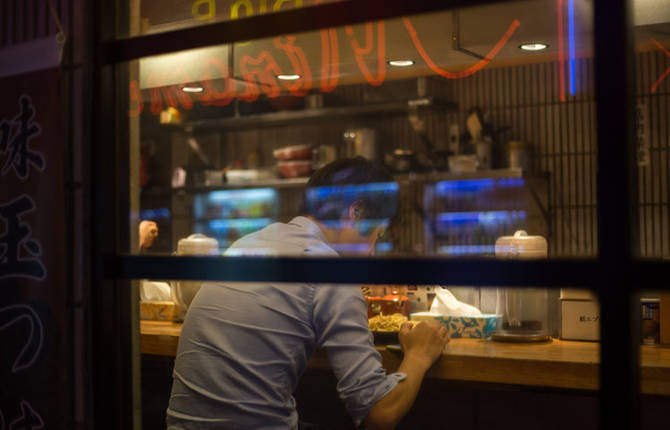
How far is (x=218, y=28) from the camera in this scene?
1.70 meters

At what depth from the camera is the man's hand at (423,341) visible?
8.58 ft

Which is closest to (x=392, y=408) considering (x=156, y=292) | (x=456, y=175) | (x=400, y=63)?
(x=156, y=292)

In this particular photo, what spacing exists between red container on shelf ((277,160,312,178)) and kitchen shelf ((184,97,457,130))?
41 centimetres

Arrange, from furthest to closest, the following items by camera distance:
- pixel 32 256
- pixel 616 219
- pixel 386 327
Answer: pixel 386 327 → pixel 32 256 → pixel 616 219

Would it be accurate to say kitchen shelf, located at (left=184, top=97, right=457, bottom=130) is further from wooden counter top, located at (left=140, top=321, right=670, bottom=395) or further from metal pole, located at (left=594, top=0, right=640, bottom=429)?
A: metal pole, located at (left=594, top=0, right=640, bottom=429)

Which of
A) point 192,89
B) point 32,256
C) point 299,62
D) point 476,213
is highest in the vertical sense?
point 299,62

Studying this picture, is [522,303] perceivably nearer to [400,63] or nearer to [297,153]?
[400,63]

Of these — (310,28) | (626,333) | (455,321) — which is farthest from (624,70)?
(455,321)

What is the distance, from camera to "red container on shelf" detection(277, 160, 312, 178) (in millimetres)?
5941

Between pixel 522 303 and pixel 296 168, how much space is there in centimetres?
315

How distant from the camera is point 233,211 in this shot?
6527mm

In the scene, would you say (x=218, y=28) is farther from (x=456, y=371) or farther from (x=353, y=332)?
(x=456, y=371)

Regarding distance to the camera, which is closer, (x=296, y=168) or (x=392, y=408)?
(x=392, y=408)

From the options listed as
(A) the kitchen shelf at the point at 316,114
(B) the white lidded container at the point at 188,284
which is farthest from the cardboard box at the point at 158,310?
(A) the kitchen shelf at the point at 316,114
